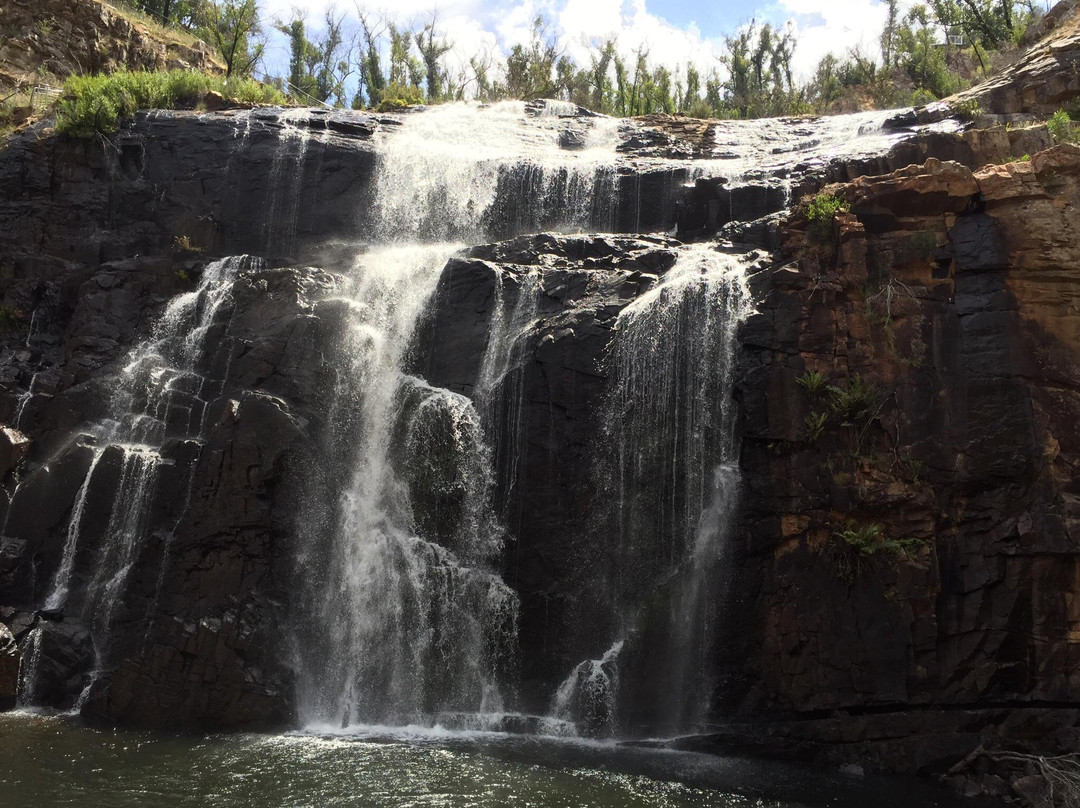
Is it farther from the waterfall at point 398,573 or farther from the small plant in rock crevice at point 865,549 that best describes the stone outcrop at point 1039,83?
the waterfall at point 398,573

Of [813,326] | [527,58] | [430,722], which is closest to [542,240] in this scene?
[813,326]

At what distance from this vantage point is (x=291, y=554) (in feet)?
58.4

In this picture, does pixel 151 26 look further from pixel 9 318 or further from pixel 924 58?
pixel 924 58

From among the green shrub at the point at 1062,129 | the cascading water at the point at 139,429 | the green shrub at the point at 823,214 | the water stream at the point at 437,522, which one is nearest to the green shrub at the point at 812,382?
the water stream at the point at 437,522

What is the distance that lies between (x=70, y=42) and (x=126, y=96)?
24.8ft

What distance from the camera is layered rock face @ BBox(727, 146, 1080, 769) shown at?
14953mm

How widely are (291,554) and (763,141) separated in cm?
1798

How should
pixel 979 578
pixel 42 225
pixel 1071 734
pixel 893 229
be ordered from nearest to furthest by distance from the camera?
pixel 1071 734, pixel 979 578, pixel 893 229, pixel 42 225

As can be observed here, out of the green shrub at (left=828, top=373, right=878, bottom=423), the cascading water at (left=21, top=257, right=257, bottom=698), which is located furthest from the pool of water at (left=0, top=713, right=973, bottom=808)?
the green shrub at (left=828, top=373, right=878, bottom=423)

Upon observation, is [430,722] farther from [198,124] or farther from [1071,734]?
[198,124]

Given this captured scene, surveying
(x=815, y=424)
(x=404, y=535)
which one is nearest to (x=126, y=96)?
(x=404, y=535)

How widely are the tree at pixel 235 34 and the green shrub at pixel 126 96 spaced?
294 inches

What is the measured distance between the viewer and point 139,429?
63.7 ft

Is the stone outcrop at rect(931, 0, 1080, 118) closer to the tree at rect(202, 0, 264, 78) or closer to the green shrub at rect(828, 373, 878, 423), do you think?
the green shrub at rect(828, 373, 878, 423)
